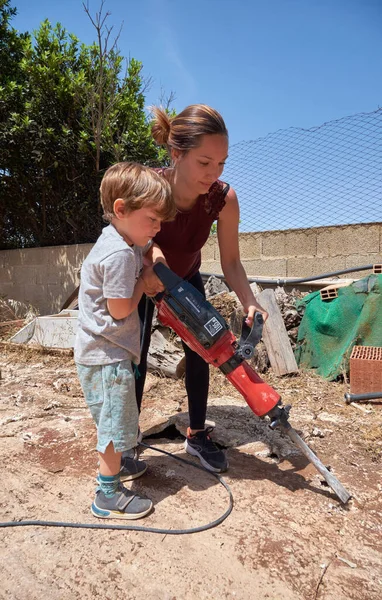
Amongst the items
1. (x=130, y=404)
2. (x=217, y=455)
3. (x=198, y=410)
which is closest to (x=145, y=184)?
(x=130, y=404)

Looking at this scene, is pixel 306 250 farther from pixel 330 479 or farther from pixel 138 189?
pixel 138 189

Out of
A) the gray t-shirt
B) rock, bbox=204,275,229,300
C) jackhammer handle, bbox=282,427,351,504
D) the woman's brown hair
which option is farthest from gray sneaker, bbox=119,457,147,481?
rock, bbox=204,275,229,300

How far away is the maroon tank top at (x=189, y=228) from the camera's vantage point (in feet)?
5.85

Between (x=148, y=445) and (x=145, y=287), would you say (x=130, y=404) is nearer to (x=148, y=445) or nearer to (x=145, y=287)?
(x=145, y=287)

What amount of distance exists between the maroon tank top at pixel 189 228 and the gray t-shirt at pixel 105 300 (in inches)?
10.1

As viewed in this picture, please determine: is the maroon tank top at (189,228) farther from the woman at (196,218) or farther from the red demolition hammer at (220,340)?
the red demolition hammer at (220,340)

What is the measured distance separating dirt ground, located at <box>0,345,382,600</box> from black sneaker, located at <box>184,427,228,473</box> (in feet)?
0.16

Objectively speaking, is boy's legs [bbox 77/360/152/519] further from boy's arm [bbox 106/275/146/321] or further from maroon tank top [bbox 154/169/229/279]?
maroon tank top [bbox 154/169/229/279]

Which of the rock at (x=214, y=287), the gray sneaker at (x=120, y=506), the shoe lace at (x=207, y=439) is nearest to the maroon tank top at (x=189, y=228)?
the shoe lace at (x=207, y=439)

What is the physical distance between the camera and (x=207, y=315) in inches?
64.3

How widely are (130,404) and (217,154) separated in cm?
102

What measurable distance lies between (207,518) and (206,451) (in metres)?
0.42

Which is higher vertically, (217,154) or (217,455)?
(217,154)

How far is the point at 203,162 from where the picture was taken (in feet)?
5.39
